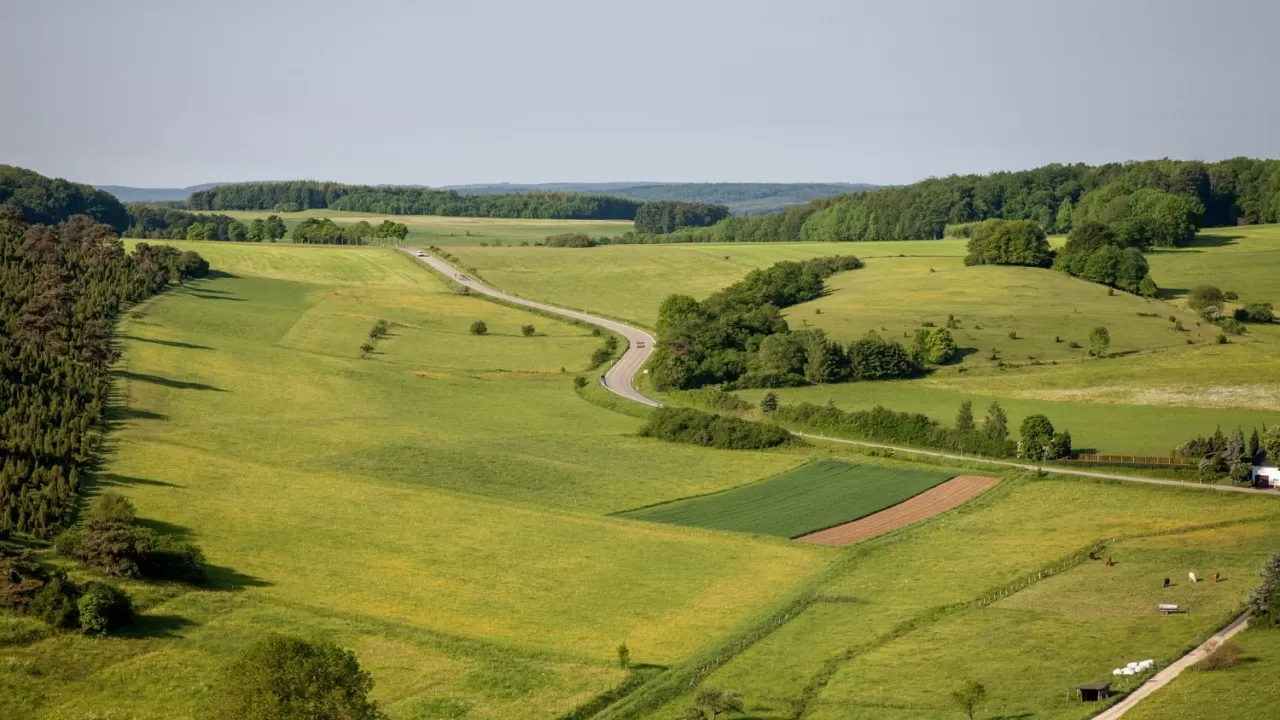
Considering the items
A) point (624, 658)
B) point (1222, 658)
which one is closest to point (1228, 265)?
point (1222, 658)

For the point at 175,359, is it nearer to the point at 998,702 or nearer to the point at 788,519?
the point at 788,519

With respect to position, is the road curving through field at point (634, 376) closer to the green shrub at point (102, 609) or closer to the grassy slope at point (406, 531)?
the grassy slope at point (406, 531)

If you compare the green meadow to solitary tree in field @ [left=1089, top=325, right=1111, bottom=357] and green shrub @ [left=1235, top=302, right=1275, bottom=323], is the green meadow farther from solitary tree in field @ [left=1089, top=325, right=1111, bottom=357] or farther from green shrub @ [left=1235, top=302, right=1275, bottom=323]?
green shrub @ [left=1235, top=302, right=1275, bottom=323]

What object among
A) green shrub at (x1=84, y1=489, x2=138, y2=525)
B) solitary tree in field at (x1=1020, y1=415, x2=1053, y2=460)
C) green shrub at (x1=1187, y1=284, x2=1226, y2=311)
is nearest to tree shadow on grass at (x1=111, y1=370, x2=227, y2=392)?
green shrub at (x1=84, y1=489, x2=138, y2=525)

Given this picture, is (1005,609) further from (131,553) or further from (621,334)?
(621,334)

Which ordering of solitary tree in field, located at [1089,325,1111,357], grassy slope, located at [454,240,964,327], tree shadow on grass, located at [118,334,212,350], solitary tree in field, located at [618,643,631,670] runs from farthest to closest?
1. grassy slope, located at [454,240,964,327]
2. solitary tree in field, located at [1089,325,1111,357]
3. tree shadow on grass, located at [118,334,212,350]
4. solitary tree in field, located at [618,643,631,670]

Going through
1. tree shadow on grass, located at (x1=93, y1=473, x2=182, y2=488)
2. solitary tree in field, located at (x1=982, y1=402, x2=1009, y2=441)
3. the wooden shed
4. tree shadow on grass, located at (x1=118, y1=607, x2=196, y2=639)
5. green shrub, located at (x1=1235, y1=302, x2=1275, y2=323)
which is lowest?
tree shadow on grass, located at (x1=118, y1=607, x2=196, y2=639)

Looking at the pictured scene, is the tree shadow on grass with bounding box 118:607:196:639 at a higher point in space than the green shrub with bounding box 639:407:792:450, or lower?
lower

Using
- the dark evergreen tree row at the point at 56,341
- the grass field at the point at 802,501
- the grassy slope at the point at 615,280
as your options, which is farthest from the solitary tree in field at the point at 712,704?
the grassy slope at the point at 615,280
